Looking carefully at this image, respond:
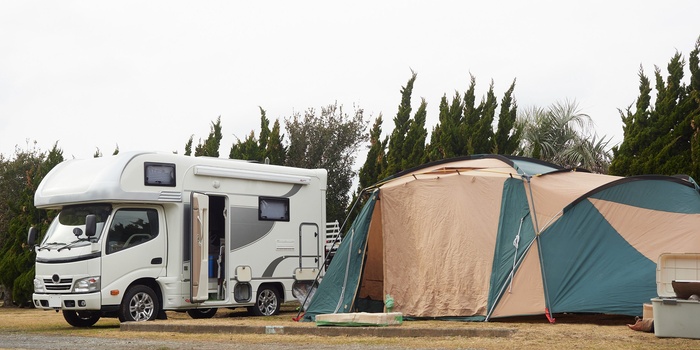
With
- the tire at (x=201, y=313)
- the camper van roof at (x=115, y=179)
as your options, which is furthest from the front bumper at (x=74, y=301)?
the tire at (x=201, y=313)

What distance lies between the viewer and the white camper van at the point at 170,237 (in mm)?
15172

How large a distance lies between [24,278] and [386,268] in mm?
12334

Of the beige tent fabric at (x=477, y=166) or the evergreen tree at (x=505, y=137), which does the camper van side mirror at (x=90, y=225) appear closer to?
the beige tent fabric at (x=477, y=166)

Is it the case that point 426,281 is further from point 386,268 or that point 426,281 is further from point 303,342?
point 303,342

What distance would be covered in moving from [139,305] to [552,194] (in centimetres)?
704

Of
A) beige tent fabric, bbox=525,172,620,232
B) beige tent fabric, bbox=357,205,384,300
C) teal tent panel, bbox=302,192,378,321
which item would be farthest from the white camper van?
beige tent fabric, bbox=525,172,620,232

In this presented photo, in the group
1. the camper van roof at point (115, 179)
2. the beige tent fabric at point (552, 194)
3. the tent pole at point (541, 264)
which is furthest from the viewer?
the camper van roof at point (115, 179)

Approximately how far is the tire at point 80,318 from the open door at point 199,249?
1760mm

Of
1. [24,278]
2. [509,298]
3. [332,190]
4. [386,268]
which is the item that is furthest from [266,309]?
[332,190]

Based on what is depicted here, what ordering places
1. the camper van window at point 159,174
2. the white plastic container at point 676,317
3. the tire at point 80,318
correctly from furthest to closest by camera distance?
the tire at point 80,318, the camper van window at point 159,174, the white plastic container at point 676,317

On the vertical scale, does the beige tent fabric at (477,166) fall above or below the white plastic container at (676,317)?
above

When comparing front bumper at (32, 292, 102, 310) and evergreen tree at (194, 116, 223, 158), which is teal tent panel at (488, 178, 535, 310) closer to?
front bumper at (32, 292, 102, 310)

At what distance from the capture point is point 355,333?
11734mm

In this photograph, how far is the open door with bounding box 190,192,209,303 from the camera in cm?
1611
